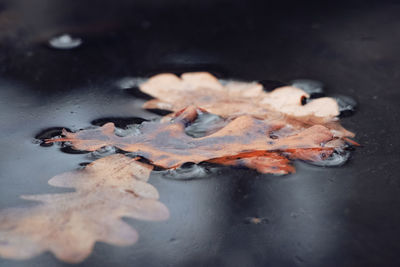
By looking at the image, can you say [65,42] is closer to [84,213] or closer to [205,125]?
[205,125]

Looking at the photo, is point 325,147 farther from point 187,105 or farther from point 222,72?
point 222,72

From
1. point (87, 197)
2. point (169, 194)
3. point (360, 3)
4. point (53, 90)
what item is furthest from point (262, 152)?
point (360, 3)

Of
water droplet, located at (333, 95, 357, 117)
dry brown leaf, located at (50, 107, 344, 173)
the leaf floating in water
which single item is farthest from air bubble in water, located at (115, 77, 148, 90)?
water droplet, located at (333, 95, 357, 117)

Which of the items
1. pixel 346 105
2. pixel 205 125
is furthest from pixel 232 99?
pixel 346 105

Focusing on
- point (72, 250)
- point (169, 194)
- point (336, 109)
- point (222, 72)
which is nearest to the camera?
point (72, 250)

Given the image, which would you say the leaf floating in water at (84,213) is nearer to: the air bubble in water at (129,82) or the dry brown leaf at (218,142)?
the dry brown leaf at (218,142)

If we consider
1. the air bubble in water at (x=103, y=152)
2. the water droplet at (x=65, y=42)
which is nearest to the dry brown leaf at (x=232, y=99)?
the air bubble in water at (x=103, y=152)

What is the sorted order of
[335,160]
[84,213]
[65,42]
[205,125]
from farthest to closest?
[65,42], [205,125], [335,160], [84,213]
